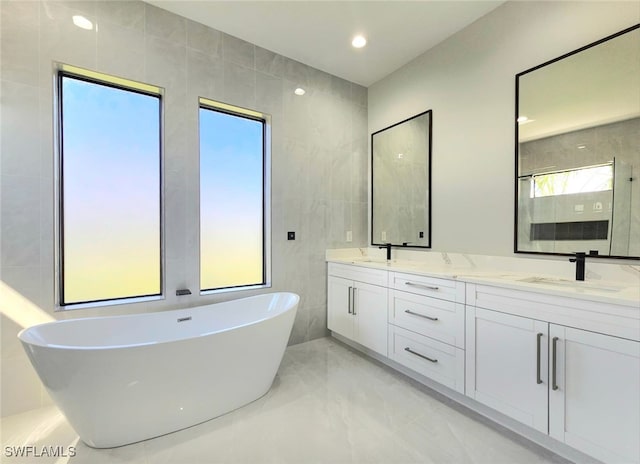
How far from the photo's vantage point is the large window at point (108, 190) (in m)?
2.13

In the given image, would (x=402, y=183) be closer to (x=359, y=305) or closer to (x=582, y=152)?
(x=359, y=305)

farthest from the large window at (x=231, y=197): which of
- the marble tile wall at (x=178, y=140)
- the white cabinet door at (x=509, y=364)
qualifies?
the white cabinet door at (x=509, y=364)

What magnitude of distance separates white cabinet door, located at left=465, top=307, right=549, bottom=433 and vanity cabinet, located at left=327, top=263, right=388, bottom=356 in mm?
774

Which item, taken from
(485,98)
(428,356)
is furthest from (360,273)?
(485,98)

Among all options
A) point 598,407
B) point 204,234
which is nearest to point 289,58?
point 204,234

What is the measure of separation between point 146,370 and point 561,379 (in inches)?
84.9

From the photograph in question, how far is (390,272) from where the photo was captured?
243cm

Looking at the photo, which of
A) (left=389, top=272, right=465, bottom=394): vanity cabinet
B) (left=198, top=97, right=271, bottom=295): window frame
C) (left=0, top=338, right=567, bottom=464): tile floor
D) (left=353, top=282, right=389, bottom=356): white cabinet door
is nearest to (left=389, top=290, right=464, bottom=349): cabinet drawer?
(left=389, top=272, right=465, bottom=394): vanity cabinet

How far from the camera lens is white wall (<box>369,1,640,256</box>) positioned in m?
1.89

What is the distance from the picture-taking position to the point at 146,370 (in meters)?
1.54

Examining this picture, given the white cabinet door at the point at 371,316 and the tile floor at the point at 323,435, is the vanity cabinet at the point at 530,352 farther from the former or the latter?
the tile floor at the point at 323,435

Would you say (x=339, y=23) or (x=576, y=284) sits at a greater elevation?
(x=339, y=23)

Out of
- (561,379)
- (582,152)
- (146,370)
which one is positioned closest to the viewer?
(561,379)

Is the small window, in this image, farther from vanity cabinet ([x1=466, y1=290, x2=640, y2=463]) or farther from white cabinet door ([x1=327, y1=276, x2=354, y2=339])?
white cabinet door ([x1=327, y1=276, x2=354, y2=339])
